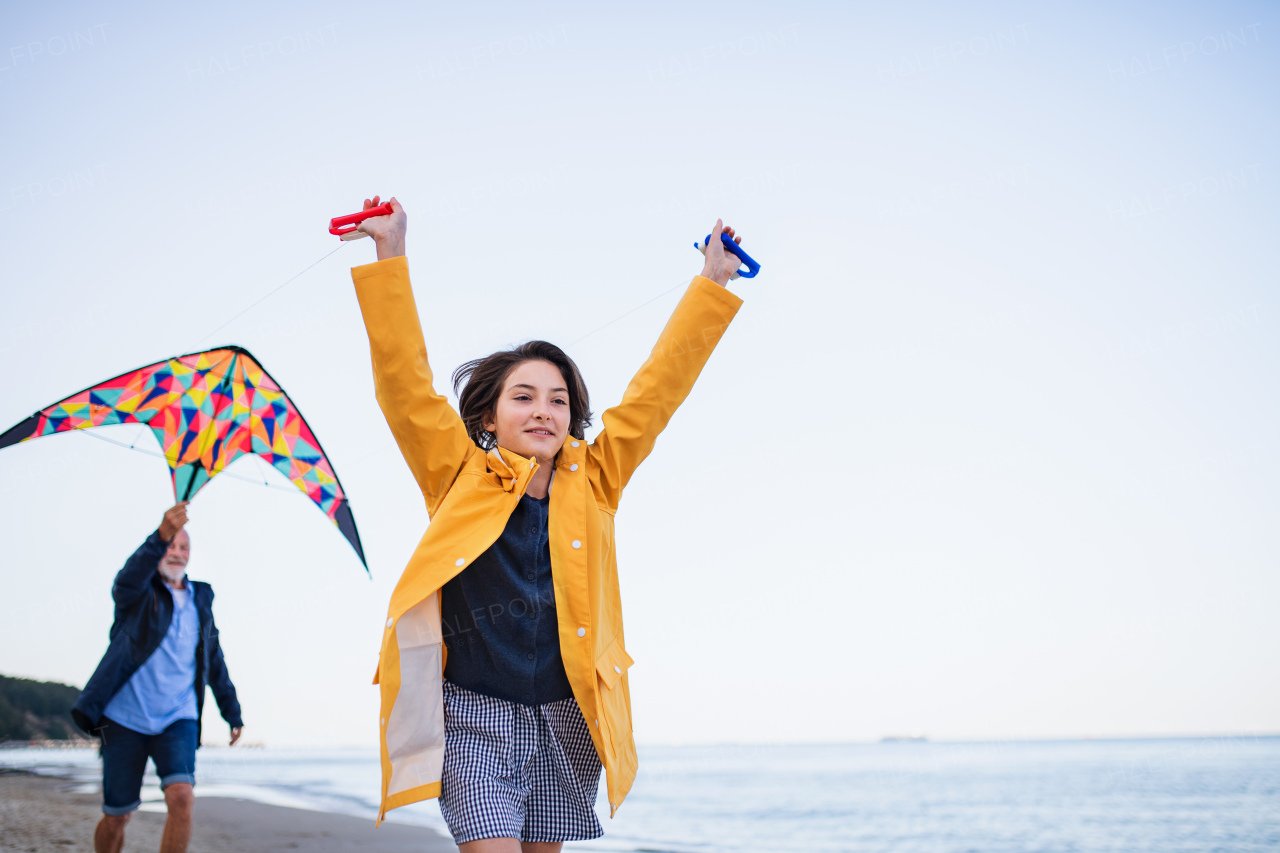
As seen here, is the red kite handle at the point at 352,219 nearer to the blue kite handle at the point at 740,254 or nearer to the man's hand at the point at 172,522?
the blue kite handle at the point at 740,254

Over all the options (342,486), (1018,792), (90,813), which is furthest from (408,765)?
(1018,792)

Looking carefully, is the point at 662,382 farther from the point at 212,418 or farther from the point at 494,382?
the point at 212,418

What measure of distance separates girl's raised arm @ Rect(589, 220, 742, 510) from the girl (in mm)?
110

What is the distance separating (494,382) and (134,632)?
2.68 meters

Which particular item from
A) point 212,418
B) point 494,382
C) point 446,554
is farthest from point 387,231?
point 212,418

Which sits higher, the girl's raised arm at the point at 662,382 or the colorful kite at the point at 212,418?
the colorful kite at the point at 212,418

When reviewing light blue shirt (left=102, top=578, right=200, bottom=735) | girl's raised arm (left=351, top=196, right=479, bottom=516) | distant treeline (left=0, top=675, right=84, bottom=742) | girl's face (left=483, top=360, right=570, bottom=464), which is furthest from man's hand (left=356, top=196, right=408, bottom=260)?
distant treeline (left=0, top=675, right=84, bottom=742)

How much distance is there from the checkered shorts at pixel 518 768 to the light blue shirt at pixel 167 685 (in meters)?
2.73

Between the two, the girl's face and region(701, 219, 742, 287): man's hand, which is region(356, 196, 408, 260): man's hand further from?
region(701, 219, 742, 287): man's hand

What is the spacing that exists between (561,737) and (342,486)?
3.84m

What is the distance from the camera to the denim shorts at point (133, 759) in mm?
3787

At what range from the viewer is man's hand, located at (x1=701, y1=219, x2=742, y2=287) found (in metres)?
2.45

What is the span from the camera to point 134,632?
3.89 metres

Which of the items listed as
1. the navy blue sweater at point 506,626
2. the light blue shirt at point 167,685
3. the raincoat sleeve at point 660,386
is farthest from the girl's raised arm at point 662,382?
the light blue shirt at point 167,685
